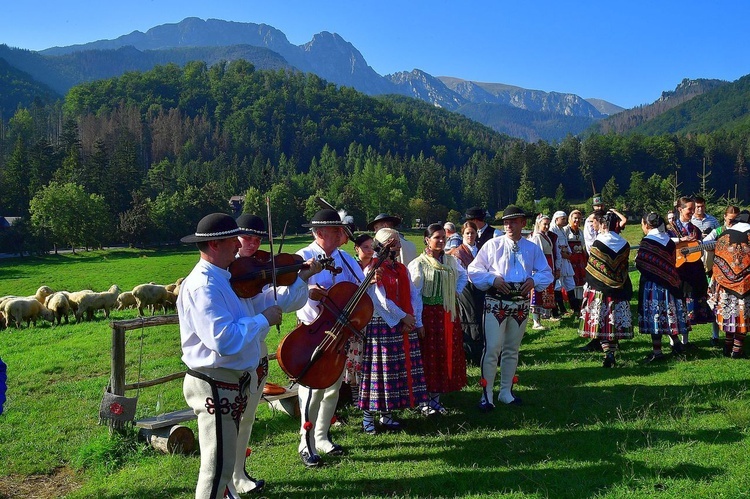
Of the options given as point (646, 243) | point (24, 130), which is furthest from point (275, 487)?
point (24, 130)

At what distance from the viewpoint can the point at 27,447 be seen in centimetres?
618

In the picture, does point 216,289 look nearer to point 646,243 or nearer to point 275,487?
point 275,487

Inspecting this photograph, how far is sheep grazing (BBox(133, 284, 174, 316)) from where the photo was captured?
61.3 ft

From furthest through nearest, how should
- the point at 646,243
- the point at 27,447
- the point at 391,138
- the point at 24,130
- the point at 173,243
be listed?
the point at 391,138, the point at 24,130, the point at 173,243, the point at 646,243, the point at 27,447

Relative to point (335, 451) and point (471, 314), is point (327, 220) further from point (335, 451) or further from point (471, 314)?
point (471, 314)

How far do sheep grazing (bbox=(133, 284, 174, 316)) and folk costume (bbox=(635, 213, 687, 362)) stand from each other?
1522 centimetres

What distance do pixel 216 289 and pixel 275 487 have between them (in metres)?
2.19

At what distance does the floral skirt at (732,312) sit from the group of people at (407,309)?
2cm

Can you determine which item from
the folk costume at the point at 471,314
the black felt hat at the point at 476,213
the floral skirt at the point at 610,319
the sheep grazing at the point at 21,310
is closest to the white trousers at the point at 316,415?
the black felt hat at the point at 476,213

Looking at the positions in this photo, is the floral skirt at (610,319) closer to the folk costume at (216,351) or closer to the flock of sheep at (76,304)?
the folk costume at (216,351)

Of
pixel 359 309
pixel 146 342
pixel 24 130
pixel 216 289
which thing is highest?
pixel 24 130

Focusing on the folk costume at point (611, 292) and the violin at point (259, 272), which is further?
the folk costume at point (611, 292)

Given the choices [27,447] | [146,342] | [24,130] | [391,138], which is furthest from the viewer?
[391,138]

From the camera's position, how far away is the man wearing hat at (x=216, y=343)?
3.61 meters
